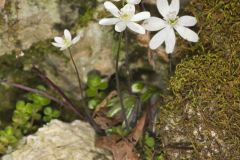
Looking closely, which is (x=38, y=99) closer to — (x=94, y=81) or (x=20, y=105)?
(x=20, y=105)

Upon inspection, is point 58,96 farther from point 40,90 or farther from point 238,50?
point 238,50

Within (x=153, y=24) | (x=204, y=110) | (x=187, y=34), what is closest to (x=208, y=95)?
(x=204, y=110)

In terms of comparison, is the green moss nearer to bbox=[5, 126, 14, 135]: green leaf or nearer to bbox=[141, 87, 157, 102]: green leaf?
bbox=[141, 87, 157, 102]: green leaf

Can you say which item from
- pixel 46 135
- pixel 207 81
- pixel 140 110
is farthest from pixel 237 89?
pixel 46 135

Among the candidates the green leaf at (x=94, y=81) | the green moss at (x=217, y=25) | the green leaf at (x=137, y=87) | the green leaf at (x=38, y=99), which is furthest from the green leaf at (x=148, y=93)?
the green leaf at (x=38, y=99)

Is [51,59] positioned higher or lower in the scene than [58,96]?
higher

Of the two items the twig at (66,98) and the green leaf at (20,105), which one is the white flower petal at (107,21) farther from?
the green leaf at (20,105)

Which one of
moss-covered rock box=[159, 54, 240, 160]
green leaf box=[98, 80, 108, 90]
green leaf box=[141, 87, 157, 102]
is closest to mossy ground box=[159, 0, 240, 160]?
moss-covered rock box=[159, 54, 240, 160]
